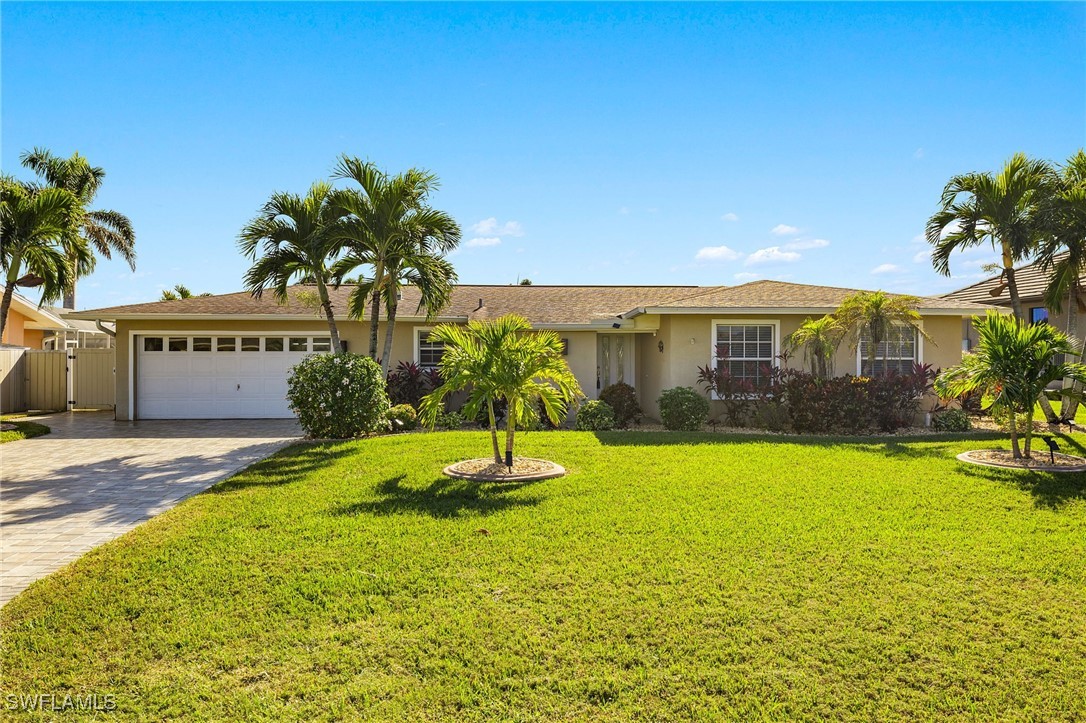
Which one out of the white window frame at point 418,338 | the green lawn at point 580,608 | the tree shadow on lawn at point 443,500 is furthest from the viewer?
the white window frame at point 418,338

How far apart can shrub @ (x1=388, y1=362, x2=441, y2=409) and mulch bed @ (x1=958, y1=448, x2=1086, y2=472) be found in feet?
36.3

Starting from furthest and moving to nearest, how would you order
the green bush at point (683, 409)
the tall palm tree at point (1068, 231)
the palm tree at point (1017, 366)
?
1. the green bush at point (683, 409)
2. the tall palm tree at point (1068, 231)
3. the palm tree at point (1017, 366)

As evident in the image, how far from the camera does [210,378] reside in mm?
17359

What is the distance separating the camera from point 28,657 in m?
3.95

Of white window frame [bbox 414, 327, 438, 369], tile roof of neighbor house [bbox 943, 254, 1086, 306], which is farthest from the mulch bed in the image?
white window frame [bbox 414, 327, 438, 369]

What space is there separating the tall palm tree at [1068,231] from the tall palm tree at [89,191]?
30.7m

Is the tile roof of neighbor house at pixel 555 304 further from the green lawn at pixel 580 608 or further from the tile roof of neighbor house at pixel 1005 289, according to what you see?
the green lawn at pixel 580 608

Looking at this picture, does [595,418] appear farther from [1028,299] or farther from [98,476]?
[1028,299]

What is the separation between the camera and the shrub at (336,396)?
12.4m

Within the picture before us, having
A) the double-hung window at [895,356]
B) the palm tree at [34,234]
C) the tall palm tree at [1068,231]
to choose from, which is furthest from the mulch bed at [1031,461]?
the palm tree at [34,234]

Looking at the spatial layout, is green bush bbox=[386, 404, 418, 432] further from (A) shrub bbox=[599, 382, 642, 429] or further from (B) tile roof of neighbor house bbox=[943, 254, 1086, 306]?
(B) tile roof of neighbor house bbox=[943, 254, 1086, 306]

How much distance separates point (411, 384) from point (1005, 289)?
69.7ft

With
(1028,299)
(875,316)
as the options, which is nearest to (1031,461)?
(875,316)

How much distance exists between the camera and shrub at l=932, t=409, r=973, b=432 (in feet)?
44.9
